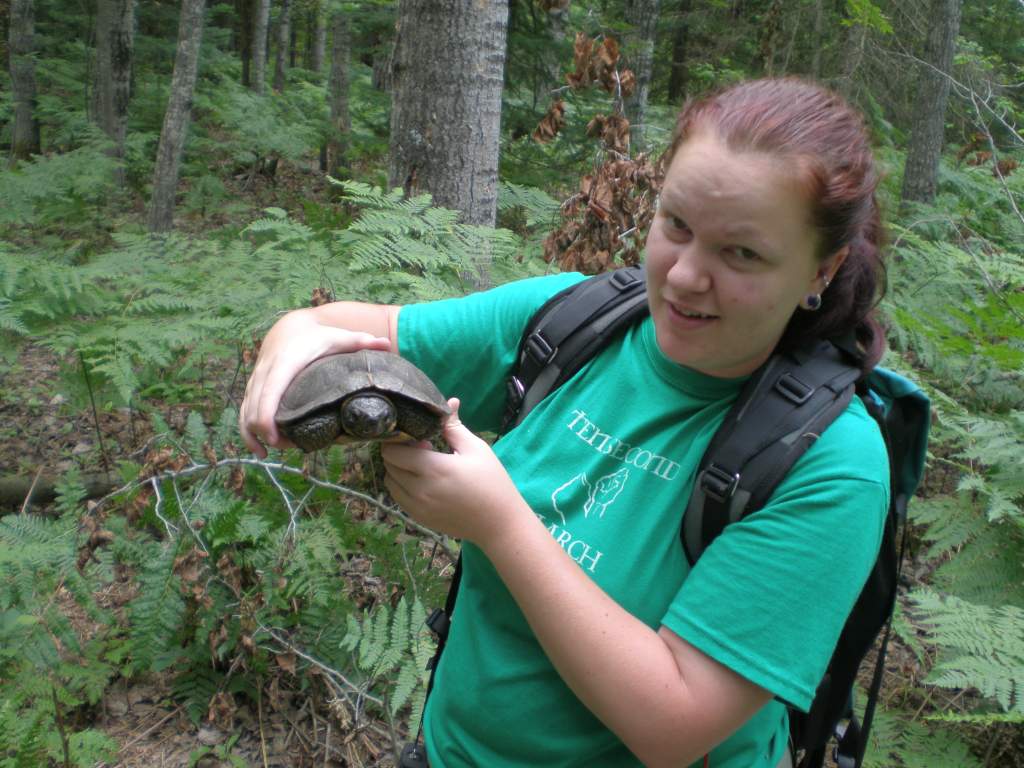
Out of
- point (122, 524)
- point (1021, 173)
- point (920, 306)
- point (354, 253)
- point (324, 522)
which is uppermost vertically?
point (1021, 173)

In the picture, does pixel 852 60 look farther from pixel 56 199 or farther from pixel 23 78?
pixel 23 78

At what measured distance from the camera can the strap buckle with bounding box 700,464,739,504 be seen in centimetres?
141

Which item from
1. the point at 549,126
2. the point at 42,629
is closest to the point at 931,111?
the point at 549,126

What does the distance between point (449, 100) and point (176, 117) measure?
5.86 metres

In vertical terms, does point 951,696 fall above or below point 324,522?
below

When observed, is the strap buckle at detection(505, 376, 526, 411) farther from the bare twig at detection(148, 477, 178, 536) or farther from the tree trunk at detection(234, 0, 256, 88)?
the tree trunk at detection(234, 0, 256, 88)

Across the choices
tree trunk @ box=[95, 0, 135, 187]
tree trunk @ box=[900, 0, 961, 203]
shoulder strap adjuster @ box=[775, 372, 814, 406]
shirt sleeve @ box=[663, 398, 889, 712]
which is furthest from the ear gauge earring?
tree trunk @ box=[95, 0, 135, 187]

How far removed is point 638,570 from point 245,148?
12.4 m

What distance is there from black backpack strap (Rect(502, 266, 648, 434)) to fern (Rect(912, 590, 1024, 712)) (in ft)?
6.73

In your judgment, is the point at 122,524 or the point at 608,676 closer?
the point at 608,676

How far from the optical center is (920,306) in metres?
5.82

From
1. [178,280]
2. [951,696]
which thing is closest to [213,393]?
[178,280]

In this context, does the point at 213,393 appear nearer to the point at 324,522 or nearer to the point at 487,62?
the point at 324,522

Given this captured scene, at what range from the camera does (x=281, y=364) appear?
179cm
